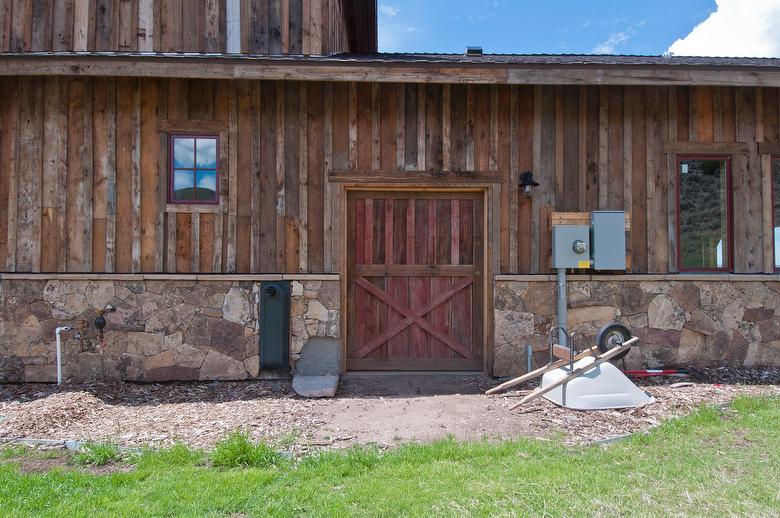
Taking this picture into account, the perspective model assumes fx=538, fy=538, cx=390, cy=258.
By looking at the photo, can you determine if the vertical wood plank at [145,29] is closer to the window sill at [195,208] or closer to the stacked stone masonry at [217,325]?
the window sill at [195,208]

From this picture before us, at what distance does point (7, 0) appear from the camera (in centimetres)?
656

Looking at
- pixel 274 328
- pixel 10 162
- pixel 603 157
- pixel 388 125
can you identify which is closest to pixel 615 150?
pixel 603 157

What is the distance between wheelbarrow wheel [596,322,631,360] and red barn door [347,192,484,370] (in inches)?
60.5

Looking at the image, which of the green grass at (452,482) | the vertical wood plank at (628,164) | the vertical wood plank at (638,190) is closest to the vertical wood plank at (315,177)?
the green grass at (452,482)

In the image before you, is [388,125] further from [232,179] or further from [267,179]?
[232,179]

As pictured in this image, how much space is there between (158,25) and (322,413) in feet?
16.9

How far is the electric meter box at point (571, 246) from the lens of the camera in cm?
614

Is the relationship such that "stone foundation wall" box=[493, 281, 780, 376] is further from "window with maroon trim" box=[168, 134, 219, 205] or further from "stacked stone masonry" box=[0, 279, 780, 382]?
"window with maroon trim" box=[168, 134, 219, 205]

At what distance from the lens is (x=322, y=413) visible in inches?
195

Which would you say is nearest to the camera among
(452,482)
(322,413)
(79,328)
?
(452,482)

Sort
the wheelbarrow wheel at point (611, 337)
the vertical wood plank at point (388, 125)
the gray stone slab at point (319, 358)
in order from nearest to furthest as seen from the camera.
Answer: the wheelbarrow wheel at point (611, 337)
the gray stone slab at point (319, 358)
the vertical wood plank at point (388, 125)

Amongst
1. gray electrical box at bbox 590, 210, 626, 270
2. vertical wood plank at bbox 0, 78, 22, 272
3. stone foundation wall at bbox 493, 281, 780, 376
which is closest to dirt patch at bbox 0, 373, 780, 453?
stone foundation wall at bbox 493, 281, 780, 376

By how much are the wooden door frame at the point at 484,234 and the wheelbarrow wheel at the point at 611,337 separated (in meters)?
1.33

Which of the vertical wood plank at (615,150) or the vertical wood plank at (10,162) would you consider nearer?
the vertical wood plank at (10,162)
